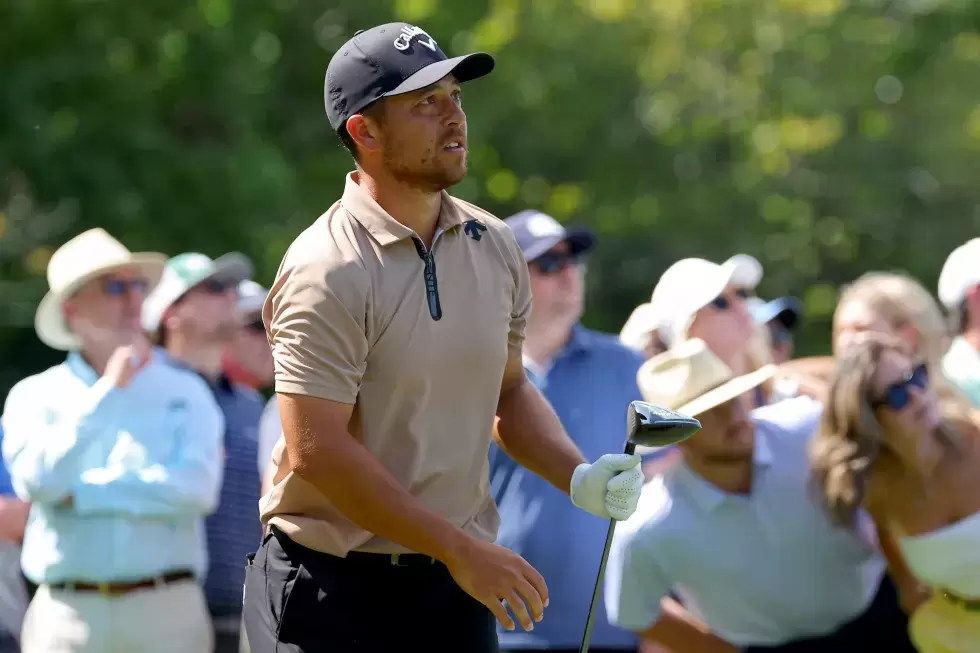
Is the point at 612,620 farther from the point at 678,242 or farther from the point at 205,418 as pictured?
the point at 678,242

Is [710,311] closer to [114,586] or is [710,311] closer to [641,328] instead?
[641,328]

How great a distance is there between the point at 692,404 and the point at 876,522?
0.76 metres

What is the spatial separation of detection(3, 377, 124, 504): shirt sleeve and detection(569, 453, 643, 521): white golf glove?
360 centimetres

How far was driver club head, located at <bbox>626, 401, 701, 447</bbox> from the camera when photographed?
3635 mm

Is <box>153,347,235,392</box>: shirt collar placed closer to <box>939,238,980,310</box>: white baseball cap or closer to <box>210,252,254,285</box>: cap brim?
<box>210,252,254,285</box>: cap brim

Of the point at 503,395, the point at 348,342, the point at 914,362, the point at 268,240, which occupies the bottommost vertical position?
the point at 268,240

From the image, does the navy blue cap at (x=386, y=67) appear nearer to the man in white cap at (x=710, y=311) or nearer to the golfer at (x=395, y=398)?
the golfer at (x=395, y=398)

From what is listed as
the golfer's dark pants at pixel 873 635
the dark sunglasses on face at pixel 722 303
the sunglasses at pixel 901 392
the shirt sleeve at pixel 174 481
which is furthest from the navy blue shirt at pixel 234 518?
the sunglasses at pixel 901 392

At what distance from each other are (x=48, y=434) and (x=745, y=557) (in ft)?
9.76

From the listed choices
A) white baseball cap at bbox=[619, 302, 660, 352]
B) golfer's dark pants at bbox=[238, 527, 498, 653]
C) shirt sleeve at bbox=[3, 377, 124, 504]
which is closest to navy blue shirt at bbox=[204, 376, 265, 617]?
shirt sleeve at bbox=[3, 377, 124, 504]

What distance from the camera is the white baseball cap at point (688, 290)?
6938mm

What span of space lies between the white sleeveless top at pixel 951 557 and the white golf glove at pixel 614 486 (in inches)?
82.0

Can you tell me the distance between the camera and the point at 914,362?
18.2ft

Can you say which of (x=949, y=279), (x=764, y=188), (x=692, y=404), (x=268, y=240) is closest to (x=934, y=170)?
(x=764, y=188)
